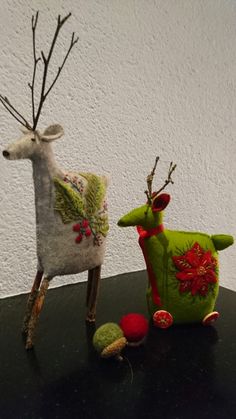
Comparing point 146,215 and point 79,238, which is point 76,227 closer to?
point 79,238

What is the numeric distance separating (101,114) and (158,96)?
209 mm

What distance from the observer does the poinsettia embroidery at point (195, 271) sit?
1.88 feet

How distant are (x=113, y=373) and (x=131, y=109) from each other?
2.17ft

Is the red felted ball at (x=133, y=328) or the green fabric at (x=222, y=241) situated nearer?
the red felted ball at (x=133, y=328)

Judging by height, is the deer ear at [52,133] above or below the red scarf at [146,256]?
above

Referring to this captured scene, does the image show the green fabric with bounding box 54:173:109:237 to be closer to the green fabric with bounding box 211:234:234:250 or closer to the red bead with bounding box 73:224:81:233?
the red bead with bounding box 73:224:81:233

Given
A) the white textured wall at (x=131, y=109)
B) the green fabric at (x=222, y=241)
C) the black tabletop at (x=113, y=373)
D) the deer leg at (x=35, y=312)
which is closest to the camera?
the black tabletop at (x=113, y=373)

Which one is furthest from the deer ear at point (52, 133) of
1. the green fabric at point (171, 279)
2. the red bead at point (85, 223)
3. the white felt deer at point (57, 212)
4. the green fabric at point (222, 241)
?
the green fabric at point (222, 241)

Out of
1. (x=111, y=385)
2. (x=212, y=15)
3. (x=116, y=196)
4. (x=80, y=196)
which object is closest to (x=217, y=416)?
(x=111, y=385)

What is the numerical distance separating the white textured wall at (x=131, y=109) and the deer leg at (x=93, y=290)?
0.22 meters

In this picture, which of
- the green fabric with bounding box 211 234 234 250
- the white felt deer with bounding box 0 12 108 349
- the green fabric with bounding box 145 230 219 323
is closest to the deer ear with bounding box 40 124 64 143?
the white felt deer with bounding box 0 12 108 349

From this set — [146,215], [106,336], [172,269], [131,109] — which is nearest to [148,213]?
[146,215]

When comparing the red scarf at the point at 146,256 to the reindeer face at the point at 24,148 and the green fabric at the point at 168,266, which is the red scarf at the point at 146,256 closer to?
the green fabric at the point at 168,266

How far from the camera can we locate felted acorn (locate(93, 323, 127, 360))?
1.57ft
